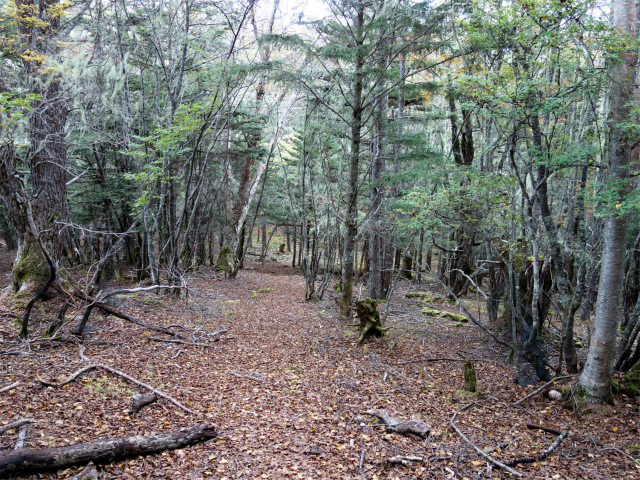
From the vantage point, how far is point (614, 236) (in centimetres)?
419

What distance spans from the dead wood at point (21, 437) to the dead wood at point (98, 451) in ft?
0.66

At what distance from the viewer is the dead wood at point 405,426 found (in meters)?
4.00

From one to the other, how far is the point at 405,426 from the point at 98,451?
2.97 metres

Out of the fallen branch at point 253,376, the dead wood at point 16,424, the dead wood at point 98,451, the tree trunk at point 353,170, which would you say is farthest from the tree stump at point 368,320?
the dead wood at point 16,424

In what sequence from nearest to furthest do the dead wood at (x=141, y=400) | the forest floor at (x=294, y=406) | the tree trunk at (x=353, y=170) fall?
1. the forest floor at (x=294, y=406)
2. the dead wood at (x=141, y=400)
3. the tree trunk at (x=353, y=170)

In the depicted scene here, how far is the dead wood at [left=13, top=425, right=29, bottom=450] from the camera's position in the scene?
9.49 ft

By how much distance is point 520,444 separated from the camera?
3959 mm

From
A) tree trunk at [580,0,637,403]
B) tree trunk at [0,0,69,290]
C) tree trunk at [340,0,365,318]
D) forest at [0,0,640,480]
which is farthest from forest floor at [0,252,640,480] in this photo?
tree trunk at [340,0,365,318]

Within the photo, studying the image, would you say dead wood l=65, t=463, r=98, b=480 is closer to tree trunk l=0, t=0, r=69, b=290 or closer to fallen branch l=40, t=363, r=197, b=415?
fallen branch l=40, t=363, r=197, b=415

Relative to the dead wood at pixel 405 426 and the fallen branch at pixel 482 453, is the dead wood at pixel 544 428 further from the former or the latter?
the dead wood at pixel 405 426

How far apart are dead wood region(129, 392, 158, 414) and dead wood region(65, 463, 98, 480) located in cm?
94

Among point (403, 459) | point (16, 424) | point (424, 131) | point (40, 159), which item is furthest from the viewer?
point (424, 131)

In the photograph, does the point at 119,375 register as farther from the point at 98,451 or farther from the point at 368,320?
the point at 368,320

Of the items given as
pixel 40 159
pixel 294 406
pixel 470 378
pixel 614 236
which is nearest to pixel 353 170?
pixel 470 378
